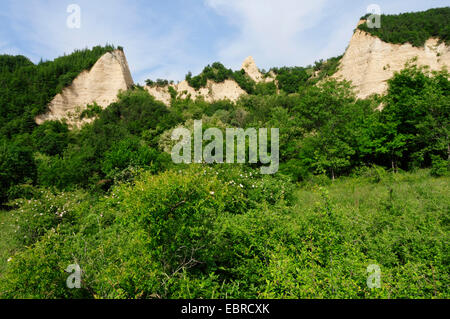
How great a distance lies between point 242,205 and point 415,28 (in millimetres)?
39513

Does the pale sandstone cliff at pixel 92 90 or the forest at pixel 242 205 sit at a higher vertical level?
the pale sandstone cliff at pixel 92 90

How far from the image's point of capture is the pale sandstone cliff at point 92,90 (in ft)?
133

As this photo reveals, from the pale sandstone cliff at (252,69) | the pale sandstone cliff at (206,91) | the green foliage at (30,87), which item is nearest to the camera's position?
the green foliage at (30,87)

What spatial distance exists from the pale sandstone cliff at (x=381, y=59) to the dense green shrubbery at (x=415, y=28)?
2.22ft

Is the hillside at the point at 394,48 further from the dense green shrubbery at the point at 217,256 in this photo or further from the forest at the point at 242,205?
the dense green shrubbery at the point at 217,256

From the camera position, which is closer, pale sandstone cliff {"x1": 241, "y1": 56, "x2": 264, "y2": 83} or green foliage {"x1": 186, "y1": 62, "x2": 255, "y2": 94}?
green foliage {"x1": 186, "y1": 62, "x2": 255, "y2": 94}

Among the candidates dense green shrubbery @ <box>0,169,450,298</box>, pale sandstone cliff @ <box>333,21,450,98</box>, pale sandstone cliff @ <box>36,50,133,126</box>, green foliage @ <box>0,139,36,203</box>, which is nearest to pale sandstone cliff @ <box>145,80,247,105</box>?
pale sandstone cliff @ <box>36,50,133,126</box>

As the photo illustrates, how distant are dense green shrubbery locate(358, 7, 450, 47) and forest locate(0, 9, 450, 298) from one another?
49.3 feet

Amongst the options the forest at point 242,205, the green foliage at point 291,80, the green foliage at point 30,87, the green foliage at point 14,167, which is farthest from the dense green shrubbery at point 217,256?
the green foliage at point 291,80

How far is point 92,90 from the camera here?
144 feet

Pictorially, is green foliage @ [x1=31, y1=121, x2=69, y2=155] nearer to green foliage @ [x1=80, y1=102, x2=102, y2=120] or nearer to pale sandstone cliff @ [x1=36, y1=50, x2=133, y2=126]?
pale sandstone cliff @ [x1=36, y1=50, x2=133, y2=126]

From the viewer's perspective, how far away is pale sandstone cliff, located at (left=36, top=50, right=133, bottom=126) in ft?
133

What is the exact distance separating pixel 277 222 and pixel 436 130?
15795 mm

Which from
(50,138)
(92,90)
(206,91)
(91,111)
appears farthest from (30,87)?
(206,91)
